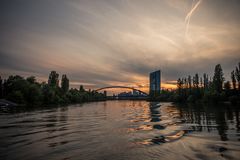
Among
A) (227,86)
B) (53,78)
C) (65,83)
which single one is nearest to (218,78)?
(227,86)

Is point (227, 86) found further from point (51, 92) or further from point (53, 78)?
point (53, 78)

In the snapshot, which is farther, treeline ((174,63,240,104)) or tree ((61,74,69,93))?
tree ((61,74,69,93))

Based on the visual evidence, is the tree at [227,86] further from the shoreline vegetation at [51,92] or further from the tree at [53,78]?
the tree at [53,78]

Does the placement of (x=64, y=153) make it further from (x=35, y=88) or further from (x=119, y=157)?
(x=35, y=88)

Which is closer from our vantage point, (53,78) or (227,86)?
(227,86)

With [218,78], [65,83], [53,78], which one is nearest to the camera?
[218,78]

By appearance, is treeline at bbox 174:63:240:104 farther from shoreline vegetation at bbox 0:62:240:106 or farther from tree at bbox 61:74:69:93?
tree at bbox 61:74:69:93

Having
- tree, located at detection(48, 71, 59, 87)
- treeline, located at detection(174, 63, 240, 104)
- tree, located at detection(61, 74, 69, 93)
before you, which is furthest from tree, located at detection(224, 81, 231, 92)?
tree, located at detection(48, 71, 59, 87)

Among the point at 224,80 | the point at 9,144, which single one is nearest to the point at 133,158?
the point at 9,144

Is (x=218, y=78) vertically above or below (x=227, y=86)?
above

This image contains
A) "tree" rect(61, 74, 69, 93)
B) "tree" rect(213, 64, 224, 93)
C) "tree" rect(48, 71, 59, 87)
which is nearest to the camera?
"tree" rect(213, 64, 224, 93)

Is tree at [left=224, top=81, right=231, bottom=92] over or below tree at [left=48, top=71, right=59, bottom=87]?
below

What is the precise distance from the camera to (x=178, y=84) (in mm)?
149875

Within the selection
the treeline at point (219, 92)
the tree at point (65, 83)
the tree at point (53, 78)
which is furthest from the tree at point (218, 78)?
the tree at point (53, 78)
